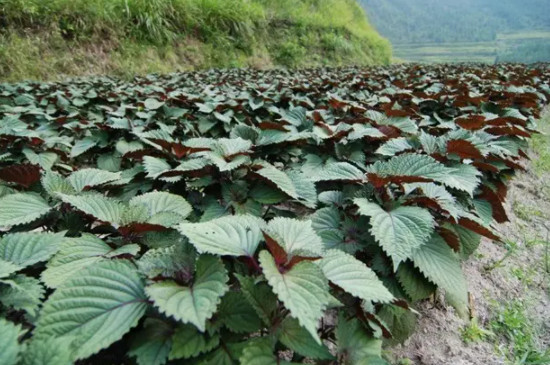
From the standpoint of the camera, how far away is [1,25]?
7.20 meters

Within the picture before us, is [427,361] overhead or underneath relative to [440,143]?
underneath

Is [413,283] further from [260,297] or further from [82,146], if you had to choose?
[82,146]

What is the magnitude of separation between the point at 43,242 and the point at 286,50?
520 inches

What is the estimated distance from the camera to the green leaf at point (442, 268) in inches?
47.9

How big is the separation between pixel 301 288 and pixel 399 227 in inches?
20.8

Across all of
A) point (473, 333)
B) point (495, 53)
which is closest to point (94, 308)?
point (473, 333)

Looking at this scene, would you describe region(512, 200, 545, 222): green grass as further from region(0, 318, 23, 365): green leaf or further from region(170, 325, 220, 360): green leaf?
region(0, 318, 23, 365): green leaf

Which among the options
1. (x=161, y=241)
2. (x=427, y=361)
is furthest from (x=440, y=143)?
(x=161, y=241)

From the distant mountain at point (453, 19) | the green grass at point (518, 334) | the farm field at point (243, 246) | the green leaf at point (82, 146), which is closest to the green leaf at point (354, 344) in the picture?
the farm field at point (243, 246)

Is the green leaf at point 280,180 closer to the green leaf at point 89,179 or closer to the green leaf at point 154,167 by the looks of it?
the green leaf at point 154,167

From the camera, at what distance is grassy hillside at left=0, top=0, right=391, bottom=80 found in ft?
24.3

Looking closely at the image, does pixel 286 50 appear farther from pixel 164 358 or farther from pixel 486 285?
pixel 164 358

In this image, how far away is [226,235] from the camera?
3.20 ft

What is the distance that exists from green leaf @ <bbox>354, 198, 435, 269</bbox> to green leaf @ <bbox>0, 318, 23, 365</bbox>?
3.03ft
